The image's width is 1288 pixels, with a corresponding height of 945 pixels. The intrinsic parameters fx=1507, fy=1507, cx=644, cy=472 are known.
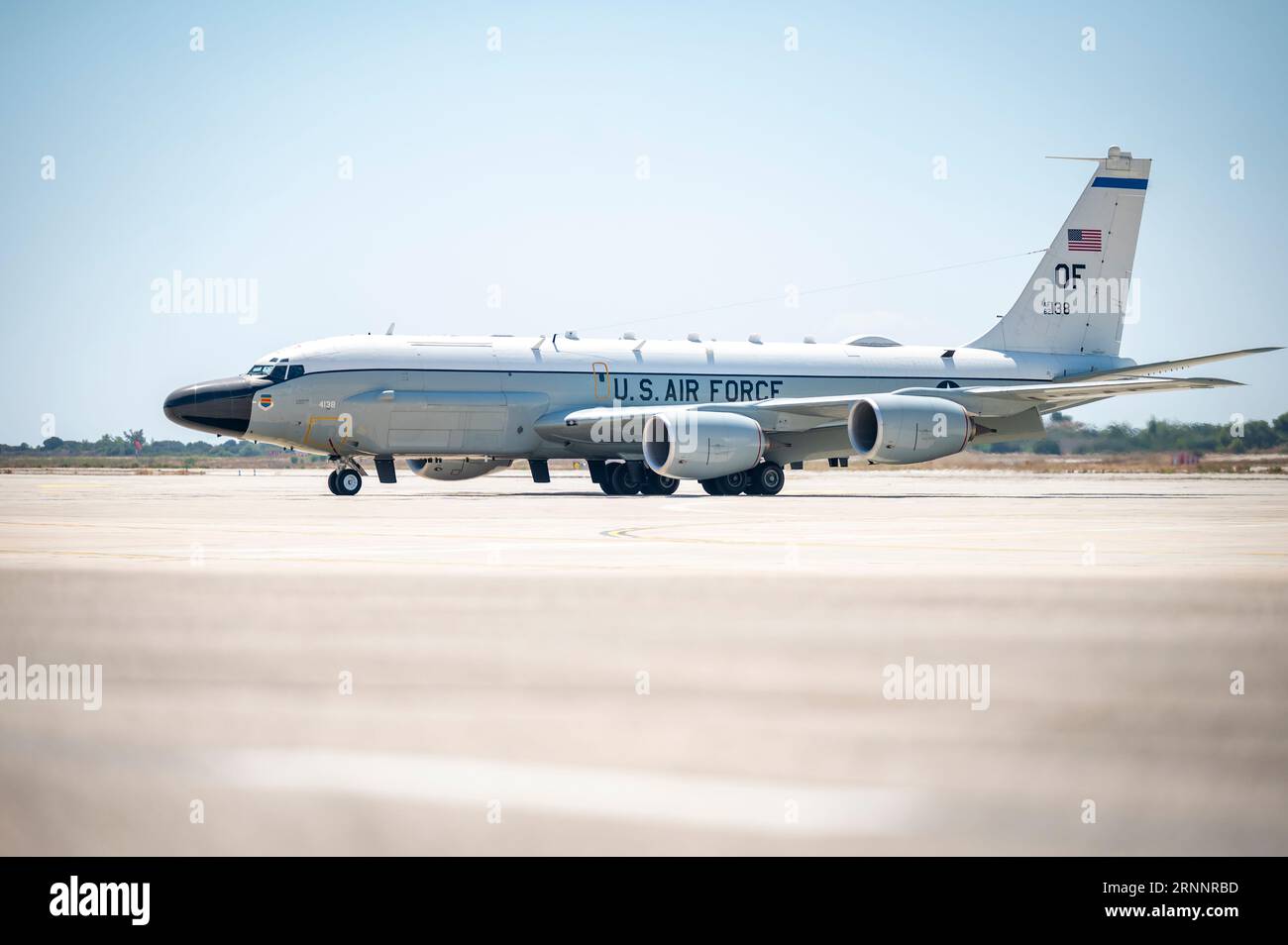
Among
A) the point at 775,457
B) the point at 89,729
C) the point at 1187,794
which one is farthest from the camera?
the point at 775,457

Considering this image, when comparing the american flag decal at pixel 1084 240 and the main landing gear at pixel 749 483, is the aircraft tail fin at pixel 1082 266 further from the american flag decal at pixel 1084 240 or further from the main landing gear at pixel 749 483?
the main landing gear at pixel 749 483

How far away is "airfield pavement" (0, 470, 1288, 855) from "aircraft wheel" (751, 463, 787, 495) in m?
21.6

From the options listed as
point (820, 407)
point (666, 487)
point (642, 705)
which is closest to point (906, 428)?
point (820, 407)

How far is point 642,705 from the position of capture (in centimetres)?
729

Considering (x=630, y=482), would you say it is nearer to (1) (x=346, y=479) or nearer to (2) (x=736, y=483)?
(2) (x=736, y=483)

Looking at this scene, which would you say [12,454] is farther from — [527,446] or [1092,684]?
[1092,684]

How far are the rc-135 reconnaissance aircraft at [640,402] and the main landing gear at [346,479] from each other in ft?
0.14

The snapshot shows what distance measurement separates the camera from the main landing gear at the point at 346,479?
120ft

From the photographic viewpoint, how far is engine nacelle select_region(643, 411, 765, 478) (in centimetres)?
3506

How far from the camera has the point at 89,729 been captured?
22.4 ft

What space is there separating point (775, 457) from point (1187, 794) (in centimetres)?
3456

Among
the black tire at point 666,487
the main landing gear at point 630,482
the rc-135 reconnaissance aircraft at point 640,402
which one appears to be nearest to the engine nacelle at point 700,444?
the rc-135 reconnaissance aircraft at point 640,402

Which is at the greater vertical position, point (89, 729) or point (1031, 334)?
point (1031, 334)
